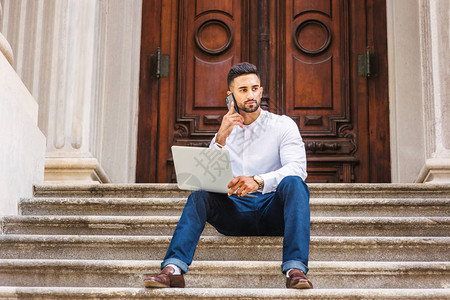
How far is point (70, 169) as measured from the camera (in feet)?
17.6

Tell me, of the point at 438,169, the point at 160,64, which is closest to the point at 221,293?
the point at 438,169

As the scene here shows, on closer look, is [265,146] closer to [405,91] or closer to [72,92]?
[72,92]

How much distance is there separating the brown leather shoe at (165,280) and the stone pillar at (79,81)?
223 cm

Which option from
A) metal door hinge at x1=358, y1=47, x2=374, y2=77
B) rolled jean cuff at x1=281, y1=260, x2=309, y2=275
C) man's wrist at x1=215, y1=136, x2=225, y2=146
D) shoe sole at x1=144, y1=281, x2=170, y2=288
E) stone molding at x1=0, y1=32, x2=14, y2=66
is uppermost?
metal door hinge at x1=358, y1=47, x2=374, y2=77

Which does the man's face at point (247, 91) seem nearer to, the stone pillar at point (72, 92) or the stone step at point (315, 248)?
the stone step at point (315, 248)

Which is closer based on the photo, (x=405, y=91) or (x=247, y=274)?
(x=247, y=274)

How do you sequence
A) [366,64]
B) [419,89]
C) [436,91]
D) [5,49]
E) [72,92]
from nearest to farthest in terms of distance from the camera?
[5,49] → [436,91] → [72,92] → [419,89] → [366,64]

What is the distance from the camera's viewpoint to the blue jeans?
330cm

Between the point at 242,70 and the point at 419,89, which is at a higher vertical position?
the point at 419,89

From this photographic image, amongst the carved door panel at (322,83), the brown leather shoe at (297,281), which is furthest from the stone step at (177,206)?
the carved door panel at (322,83)

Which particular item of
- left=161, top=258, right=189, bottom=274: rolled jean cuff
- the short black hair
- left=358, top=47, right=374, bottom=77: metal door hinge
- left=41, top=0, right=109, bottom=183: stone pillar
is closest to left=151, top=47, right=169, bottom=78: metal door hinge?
left=41, top=0, right=109, bottom=183: stone pillar

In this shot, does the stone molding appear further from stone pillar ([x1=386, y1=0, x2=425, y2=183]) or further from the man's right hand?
stone pillar ([x1=386, y1=0, x2=425, y2=183])

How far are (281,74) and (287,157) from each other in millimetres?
2509

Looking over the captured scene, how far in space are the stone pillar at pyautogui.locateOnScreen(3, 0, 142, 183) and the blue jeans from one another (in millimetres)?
1891
